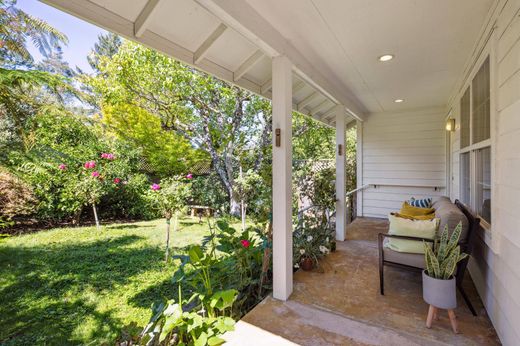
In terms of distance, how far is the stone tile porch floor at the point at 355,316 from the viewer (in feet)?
6.25

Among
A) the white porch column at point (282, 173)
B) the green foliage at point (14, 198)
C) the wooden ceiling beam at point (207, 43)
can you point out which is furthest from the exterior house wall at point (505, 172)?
the green foliage at point (14, 198)

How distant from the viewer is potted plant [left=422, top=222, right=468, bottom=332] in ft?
6.36

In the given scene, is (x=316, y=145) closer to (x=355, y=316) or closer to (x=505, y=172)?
(x=355, y=316)

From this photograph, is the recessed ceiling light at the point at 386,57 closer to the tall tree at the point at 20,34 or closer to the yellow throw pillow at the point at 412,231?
the yellow throw pillow at the point at 412,231

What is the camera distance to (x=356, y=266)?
331 centimetres

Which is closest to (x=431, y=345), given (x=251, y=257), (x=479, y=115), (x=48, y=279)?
(x=251, y=257)

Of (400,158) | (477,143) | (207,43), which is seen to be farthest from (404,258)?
(400,158)

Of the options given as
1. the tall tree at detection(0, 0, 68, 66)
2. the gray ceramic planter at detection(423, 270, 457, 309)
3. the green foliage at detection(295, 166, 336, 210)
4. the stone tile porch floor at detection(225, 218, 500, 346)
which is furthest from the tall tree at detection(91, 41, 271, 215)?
the gray ceramic planter at detection(423, 270, 457, 309)

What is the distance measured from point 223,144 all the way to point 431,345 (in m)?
5.89

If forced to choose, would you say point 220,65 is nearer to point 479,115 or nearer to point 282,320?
point 282,320

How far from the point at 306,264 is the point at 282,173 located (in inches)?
57.1

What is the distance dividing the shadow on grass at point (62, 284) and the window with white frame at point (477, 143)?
3.77 metres

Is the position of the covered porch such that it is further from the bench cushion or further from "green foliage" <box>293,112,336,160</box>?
"green foliage" <box>293,112,336,160</box>

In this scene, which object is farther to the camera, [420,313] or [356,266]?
[356,266]
